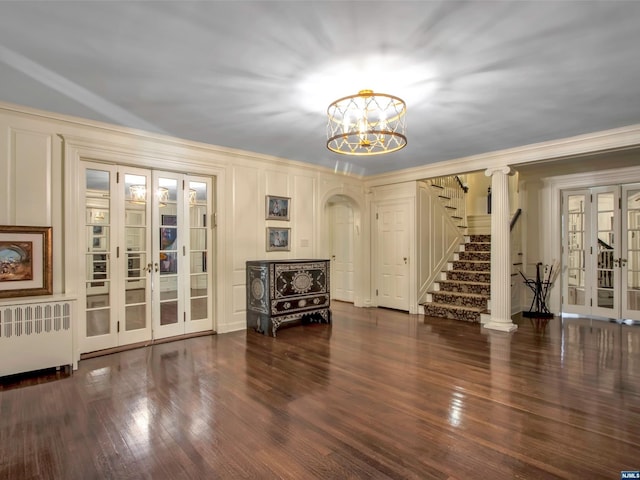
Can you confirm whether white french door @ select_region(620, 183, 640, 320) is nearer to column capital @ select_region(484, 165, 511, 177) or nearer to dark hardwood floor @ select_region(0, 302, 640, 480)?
dark hardwood floor @ select_region(0, 302, 640, 480)

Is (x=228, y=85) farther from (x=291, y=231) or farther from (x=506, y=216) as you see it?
(x=506, y=216)

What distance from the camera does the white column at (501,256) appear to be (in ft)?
16.8

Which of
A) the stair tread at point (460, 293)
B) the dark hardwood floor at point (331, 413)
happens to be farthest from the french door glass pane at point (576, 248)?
the dark hardwood floor at point (331, 413)

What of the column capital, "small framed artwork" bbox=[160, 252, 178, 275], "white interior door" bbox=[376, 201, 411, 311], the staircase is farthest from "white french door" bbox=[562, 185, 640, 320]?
"small framed artwork" bbox=[160, 252, 178, 275]

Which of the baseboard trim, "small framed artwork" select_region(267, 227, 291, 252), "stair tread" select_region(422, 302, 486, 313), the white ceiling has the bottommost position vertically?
the baseboard trim

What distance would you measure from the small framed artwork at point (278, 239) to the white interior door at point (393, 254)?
219 cm

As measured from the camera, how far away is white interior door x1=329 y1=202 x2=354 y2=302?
7531mm

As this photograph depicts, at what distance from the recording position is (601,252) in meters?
5.74

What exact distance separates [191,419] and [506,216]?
16.3 ft

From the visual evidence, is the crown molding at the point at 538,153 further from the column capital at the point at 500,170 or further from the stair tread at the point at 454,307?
the stair tread at the point at 454,307

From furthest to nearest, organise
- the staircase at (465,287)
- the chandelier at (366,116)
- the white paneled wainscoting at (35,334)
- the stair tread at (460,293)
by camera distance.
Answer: the stair tread at (460,293) < the staircase at (465,287) < the white paneled wainscoting at (35,334) < the chandelier at (366,116)

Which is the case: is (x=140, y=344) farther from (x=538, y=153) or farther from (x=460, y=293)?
(x=538, y=153)

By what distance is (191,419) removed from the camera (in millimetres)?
2463

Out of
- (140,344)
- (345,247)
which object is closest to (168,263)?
(140,344)
